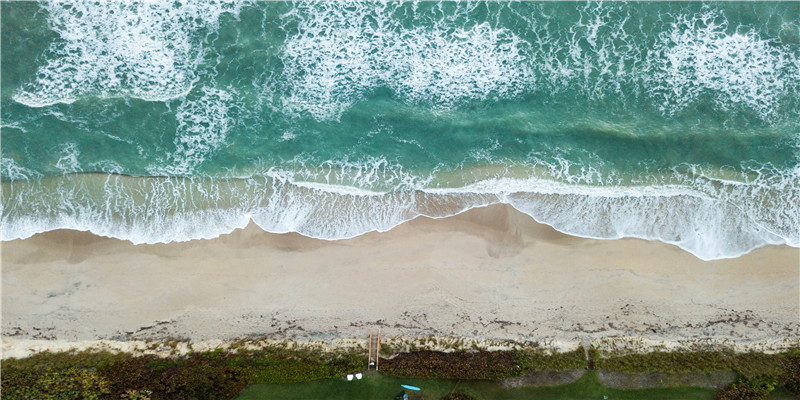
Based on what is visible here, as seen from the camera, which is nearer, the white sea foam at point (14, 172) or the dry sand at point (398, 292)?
the dry sand at point (398, 292)

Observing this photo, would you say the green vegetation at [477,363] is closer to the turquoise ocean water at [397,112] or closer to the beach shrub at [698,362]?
the beach shrub at [698,362]

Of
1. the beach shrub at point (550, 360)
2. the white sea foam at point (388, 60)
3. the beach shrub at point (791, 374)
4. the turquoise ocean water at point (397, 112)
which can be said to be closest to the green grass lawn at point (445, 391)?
the beach shrub at point (550, 360)

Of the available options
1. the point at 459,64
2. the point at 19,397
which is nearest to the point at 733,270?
the point at 459,64

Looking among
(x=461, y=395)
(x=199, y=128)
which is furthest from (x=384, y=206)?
(x=199, y=128)

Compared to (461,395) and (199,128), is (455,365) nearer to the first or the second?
(461,395)

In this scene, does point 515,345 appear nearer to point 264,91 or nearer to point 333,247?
point 333,247

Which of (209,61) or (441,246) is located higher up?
(209,61)
